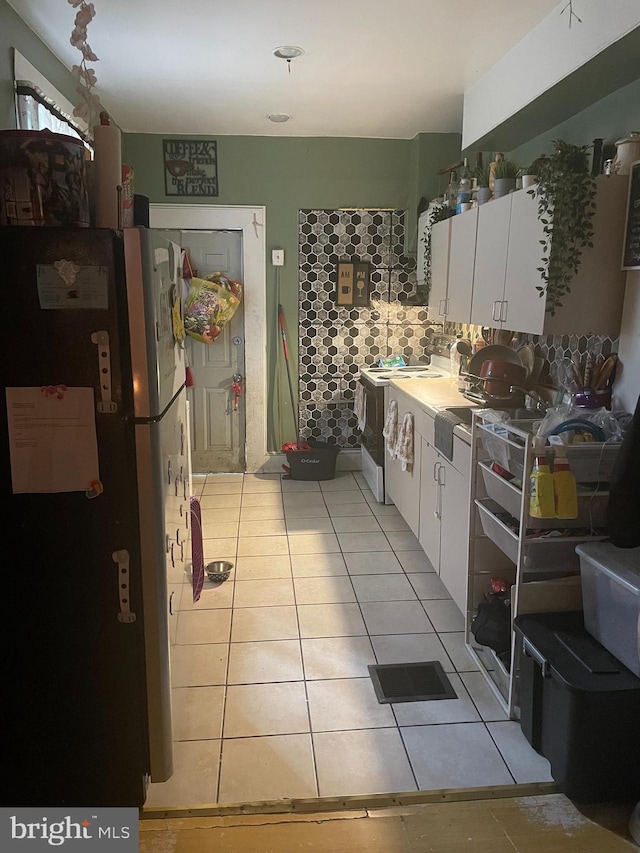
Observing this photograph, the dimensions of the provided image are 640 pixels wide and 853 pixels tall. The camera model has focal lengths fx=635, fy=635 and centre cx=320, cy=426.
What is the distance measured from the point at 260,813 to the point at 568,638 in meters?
1.11

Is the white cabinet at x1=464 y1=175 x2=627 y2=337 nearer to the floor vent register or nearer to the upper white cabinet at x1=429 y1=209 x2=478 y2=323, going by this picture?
the upper white cabinet at x1=429 y1=209 x2=478 y2=323

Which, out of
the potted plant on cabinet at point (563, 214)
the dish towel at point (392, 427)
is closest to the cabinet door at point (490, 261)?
the potted plant on cabinet at point (563, 214)

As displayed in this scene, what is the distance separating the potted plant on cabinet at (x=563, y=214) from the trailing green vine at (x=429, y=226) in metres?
1.63

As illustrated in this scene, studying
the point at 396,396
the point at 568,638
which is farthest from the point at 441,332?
the point at 568,638

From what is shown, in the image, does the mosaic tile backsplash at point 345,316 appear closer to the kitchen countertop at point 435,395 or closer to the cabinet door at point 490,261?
the kitchen countertop at point 435,395

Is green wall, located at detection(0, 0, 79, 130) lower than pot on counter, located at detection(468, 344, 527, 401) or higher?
higher

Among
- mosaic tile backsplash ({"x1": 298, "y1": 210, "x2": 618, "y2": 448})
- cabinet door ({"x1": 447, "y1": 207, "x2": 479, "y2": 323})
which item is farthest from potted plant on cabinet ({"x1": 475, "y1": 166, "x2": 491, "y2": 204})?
mosaic tile backsplash ({"x1": 298, "y1": 210, "x2": 618, "y2": 448})

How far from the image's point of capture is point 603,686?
1835 mm

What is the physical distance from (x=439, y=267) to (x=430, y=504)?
171 centimetres

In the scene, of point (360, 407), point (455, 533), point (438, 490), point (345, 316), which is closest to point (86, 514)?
point (455, 533)

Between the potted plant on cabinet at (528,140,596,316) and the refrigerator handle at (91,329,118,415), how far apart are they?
69.7 inches

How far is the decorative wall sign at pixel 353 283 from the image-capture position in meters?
5.08

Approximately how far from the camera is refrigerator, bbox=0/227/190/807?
1652 millimetres

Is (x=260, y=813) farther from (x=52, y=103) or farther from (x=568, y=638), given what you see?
(x=52, y=103)
